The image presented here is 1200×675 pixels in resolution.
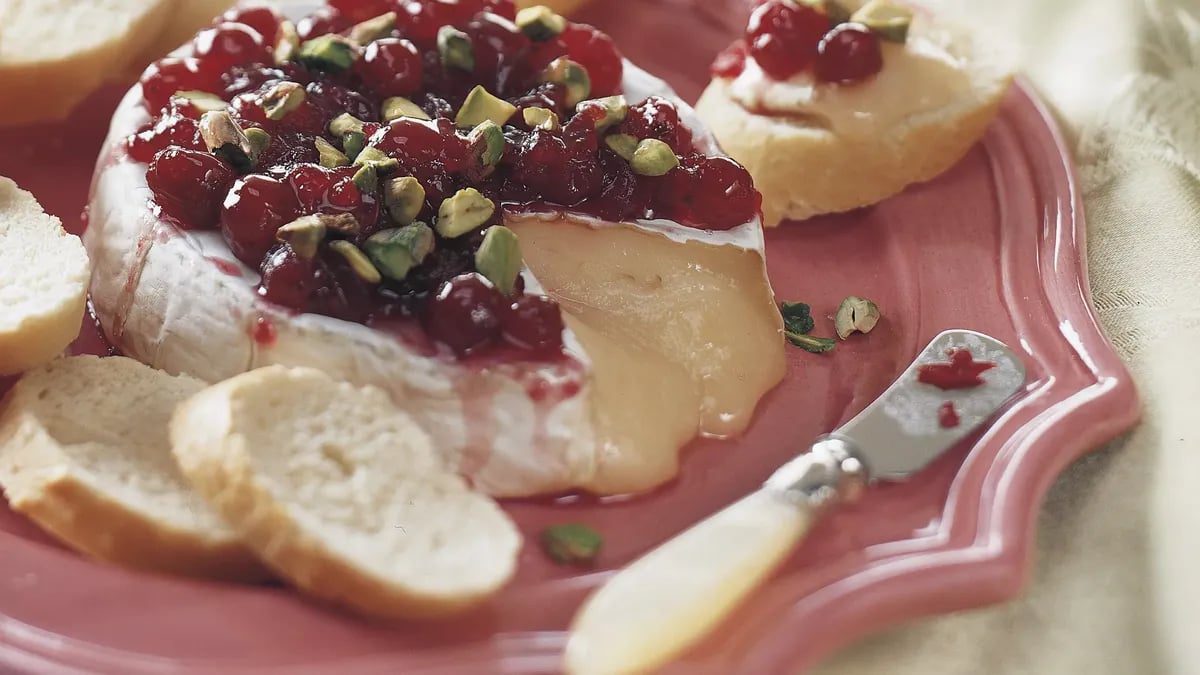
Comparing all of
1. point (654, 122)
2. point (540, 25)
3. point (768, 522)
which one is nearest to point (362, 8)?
point (540, 25)

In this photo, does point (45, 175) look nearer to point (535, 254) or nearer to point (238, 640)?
point (535, 254)

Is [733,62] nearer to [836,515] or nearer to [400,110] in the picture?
[400,110]

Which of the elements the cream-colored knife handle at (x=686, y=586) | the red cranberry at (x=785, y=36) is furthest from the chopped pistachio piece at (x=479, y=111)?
the cream-colored knife handle at (x=686, y=586)

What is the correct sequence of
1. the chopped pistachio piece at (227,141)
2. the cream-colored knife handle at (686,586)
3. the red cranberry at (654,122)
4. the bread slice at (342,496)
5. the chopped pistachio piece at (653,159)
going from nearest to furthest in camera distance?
the cream-colored knife handle at (686,586) < the bread slice at (342,496) < the chopped pistachio piece at (227,141) < the chopped pistachio piece at (653,159) < the red cranberry at (654,122)

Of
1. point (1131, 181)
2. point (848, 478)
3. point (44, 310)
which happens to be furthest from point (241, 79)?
point (1131, 181)

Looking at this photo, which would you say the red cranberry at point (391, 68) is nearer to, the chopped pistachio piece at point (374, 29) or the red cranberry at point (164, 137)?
the chopped pistachio piece at point (374, 29)

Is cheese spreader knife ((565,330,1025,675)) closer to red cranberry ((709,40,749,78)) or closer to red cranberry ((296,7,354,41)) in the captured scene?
red cranberry ((709,40,749,78))
